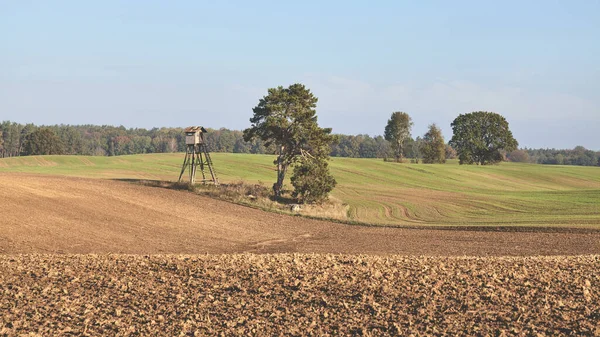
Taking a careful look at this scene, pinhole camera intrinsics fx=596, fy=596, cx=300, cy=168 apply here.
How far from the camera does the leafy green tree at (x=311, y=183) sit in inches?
1962

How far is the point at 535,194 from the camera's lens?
63.7 m

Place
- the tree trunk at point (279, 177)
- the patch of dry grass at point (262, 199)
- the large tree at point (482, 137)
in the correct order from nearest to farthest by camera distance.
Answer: the patch of dry grass at point (262, 199) < the tree trunk at point (279, 177) < the large tree at point (482, 137)

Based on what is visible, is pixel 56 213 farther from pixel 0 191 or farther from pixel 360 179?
pixel 360 179

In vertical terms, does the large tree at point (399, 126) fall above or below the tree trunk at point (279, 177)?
above

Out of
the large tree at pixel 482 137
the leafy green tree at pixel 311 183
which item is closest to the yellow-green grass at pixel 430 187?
the leafy green tree at pixel 311 183

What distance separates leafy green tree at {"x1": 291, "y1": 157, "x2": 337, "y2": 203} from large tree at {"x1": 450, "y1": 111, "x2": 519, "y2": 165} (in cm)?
7618

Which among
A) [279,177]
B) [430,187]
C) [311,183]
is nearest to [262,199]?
[311,183]

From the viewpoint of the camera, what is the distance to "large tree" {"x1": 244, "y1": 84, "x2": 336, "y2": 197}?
2089 inches

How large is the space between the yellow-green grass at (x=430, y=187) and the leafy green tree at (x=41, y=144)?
43.2m

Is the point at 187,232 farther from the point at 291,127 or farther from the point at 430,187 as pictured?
the point at 430,187

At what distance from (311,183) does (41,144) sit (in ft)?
350

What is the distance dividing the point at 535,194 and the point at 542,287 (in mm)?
54753

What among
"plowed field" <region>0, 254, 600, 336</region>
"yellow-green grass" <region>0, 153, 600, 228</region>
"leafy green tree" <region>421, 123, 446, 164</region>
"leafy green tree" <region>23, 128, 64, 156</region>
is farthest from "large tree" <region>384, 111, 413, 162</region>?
"plowed field" <region>0, 254, 600, 336</region>

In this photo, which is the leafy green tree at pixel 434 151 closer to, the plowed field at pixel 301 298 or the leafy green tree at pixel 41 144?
the leafy green tree at pixel 41 144
